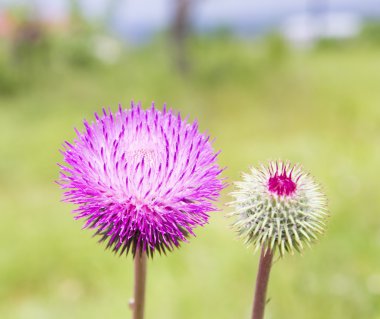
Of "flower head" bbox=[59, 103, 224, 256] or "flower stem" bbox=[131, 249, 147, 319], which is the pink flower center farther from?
"flower stem" bbox=[131, 249, 147, 319]

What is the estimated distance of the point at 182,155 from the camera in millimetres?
1975

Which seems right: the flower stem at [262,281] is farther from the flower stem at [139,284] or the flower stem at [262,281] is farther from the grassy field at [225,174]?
the flower stem at [139,284]

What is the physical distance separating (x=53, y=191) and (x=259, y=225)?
21.1ft

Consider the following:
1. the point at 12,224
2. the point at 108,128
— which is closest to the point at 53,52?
the point at 12,224

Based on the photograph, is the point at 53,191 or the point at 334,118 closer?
the point at 53,191

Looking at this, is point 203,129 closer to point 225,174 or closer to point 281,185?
point 225,174

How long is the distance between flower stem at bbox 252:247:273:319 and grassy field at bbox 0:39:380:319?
23 centimetres

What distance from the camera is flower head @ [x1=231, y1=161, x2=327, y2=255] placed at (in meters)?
1.83

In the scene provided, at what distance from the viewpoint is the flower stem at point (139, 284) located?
1.96 meters

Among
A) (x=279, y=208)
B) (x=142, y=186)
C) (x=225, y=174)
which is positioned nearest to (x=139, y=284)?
(x=142, y=186)

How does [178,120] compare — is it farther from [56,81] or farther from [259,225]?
[56,81]

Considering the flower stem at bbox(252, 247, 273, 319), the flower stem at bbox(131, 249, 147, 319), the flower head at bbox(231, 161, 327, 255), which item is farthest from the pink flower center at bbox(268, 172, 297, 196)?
the flower stem at bbox(131, 249, 147, 319)

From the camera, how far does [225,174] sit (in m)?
7.89

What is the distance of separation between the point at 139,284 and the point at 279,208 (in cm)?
53
